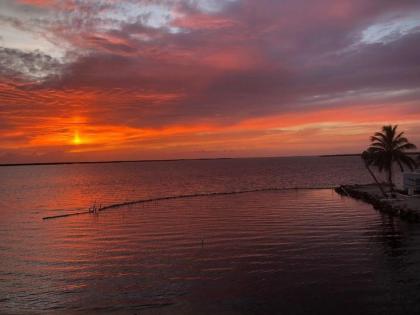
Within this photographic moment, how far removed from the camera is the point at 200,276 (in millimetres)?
23219

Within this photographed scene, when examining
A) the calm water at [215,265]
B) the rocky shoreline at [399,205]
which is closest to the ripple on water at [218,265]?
the calm water at [215,265]

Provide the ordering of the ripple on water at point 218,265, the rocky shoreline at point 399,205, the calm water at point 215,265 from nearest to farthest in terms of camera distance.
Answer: the calm water at point 215,265, the ripple on water at point 218,265, the rocky shoreline at point 399,205

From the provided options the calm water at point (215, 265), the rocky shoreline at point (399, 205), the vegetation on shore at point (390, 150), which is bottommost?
the calm water at point (215, 265)

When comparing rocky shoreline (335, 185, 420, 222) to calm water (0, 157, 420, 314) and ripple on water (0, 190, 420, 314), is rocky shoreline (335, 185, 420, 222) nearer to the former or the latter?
calm water (0, 157, 420, 314)

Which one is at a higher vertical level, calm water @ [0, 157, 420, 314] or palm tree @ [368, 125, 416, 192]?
palm tree @ [368, 125, 416, 192]

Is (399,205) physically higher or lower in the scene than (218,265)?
higher

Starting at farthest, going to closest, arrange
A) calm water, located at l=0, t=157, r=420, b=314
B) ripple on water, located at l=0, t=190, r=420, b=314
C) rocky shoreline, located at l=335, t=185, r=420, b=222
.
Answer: rocky shoreline, located at l=335, t=185, r=420, b=222, ripple on water, located at l=0, t=190, r=420, b=314, calm water, located at l=0, t=157, r=420, b=314

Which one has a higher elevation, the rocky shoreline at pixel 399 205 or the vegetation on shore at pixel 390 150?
the vegetation on shore at pixel 390 150

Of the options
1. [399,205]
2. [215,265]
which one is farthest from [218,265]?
[399,205]

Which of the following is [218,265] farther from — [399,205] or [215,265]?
[399,205]

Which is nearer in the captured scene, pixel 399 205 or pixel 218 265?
pixel 218 265

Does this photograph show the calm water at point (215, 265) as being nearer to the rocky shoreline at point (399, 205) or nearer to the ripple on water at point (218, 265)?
the ripple on water at point (218, 265)

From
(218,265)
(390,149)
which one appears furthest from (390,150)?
(218,265)

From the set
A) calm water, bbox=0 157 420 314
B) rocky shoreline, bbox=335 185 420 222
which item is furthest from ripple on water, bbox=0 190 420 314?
rocky shoreline, bbox=335 185 420 222
